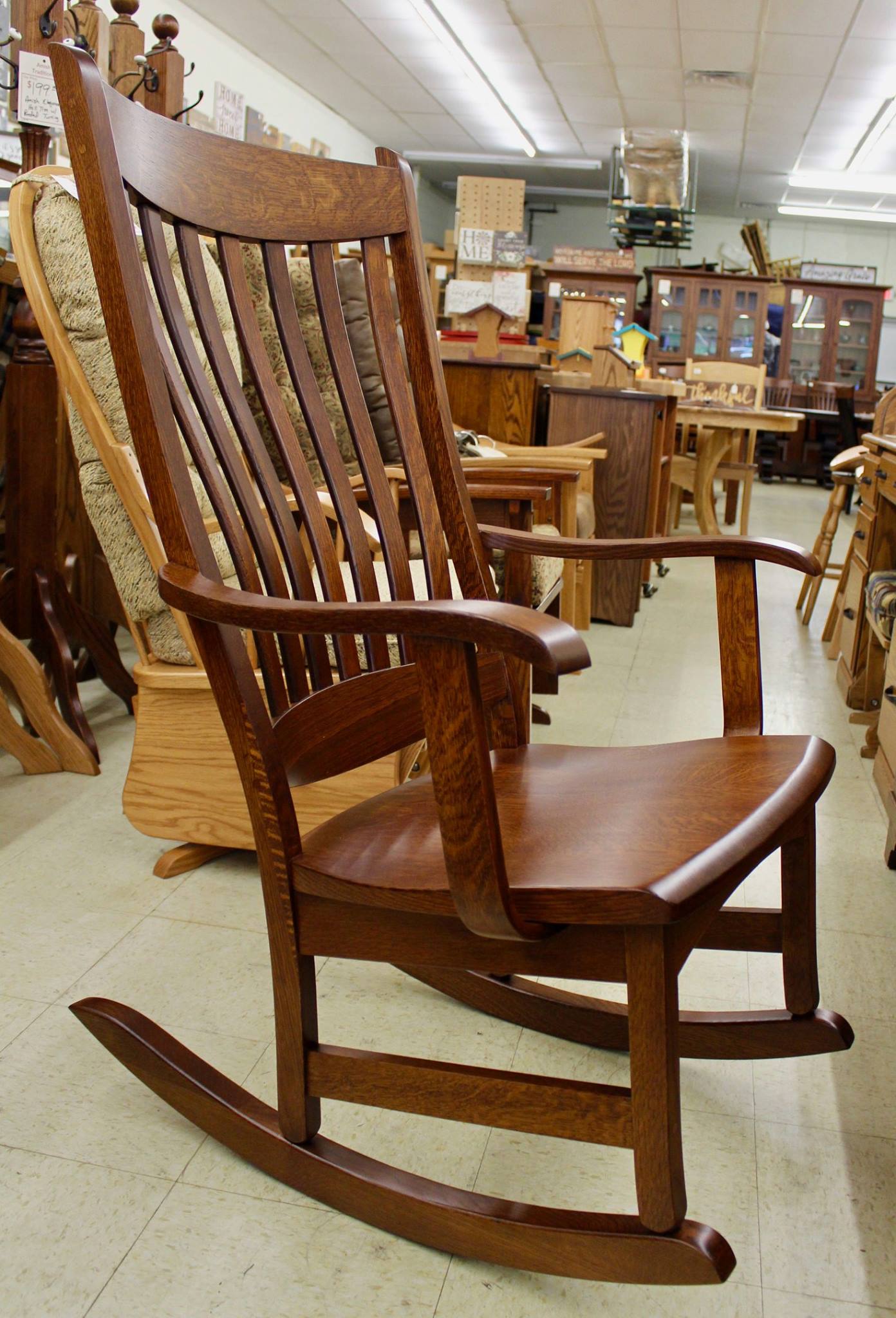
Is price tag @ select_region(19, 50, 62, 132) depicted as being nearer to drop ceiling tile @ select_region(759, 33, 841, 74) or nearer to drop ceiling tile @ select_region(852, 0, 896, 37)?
drop ceiling tile @ select_region(852, 0, 896, 37)

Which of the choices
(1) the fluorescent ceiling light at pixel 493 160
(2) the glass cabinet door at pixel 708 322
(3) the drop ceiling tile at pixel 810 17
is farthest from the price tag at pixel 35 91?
(1) the fluorescent ceiling light at pixel 493 160

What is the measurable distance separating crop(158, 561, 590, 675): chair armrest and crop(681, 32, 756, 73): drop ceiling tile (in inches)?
290

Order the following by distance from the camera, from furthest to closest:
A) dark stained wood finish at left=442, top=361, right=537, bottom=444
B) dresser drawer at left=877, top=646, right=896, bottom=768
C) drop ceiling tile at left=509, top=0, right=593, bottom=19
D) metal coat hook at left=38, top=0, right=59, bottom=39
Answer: drop ceiling tile at left=509, top=0, right=593, bottom=19, dark stained wood finish at left=442, top=361, right=537, bottom=444, metal coat hook at left=38, top=0, right=59, bottom=39, dresser drawer at left=877, top=646, right=896, bottom=768

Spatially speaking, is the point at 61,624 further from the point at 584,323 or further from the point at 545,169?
the point at 545,169

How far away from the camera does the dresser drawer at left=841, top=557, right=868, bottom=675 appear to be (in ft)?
9.95

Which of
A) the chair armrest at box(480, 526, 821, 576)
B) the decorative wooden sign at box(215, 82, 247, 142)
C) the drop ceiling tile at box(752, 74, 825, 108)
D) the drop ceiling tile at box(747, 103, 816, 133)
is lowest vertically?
the chair armrest at box(480, 526, 821, 576)

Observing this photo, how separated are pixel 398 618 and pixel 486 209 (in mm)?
5129

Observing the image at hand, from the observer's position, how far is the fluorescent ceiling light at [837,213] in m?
13.2

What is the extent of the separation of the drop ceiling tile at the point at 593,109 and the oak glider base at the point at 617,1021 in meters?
8.95

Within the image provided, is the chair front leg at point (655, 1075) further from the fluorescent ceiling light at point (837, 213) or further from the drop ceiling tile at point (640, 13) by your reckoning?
the fluorescent ceiling light at point (837, 213)

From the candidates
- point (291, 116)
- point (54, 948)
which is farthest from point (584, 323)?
point (291, 116)

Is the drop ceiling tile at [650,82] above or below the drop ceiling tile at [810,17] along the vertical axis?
above

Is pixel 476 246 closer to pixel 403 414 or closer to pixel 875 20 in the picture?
pixel 875 20

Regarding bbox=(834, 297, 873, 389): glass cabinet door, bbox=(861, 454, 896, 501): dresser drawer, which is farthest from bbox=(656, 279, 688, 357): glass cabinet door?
bbox=(861, 454, 896, 501): dresser drawer
